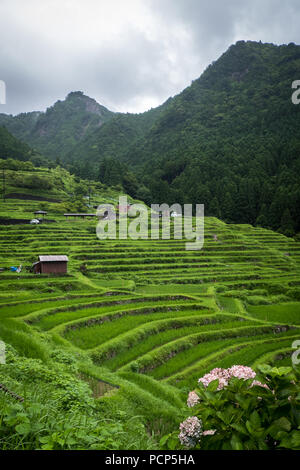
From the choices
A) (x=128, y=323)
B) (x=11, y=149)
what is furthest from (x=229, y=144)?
(x=128, y=323)

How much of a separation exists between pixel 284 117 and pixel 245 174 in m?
39.0

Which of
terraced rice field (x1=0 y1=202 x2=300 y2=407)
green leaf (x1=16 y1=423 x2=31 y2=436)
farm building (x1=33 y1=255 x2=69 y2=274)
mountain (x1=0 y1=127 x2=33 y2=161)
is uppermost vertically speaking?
mountain (x1=0 y1=127 x2=33 y2=161)

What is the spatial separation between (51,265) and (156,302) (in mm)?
10401

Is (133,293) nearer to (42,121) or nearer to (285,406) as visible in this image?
(285,406)

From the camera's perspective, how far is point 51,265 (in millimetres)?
28375

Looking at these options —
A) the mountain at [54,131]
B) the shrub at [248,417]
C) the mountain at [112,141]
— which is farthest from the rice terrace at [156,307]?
the mountain at [54,131]

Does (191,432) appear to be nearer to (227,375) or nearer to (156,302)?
(227,375)

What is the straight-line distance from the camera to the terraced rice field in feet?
49.3

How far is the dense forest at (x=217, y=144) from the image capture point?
3012 inches

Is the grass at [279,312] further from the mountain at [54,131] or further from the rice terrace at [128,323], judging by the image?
the mountain at [54,131]

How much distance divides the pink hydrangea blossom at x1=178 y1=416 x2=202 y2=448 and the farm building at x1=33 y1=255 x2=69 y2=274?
2647 centimetres

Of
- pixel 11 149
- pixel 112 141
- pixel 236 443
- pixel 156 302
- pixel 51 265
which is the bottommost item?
pixel 156 302

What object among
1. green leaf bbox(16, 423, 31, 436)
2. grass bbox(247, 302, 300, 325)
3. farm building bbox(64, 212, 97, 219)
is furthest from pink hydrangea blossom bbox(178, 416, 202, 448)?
farm building bbox(64, 212, 97, 219)

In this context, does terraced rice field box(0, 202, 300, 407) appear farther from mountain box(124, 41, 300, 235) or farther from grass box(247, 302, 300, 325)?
mountain box(124, 41, 300, 235)
